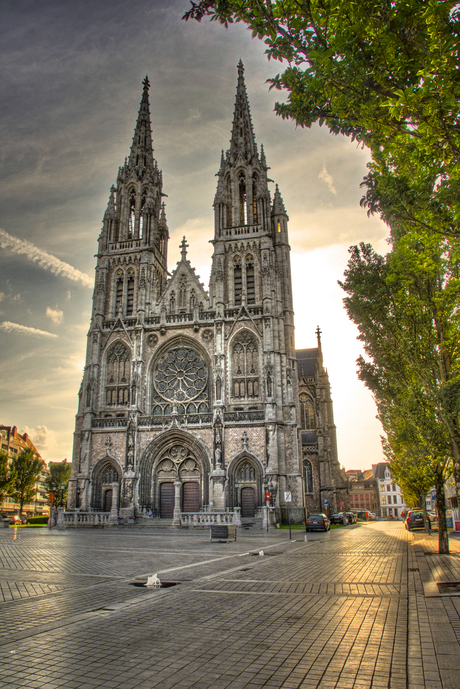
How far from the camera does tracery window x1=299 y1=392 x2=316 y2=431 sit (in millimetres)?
53562

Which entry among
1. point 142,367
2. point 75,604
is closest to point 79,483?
point 142,367

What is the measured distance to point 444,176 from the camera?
298 inches

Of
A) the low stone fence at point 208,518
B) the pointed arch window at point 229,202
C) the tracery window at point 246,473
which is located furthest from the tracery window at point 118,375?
the pointed arch window at point 229,202

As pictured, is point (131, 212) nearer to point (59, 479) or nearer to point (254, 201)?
point (254, 201)

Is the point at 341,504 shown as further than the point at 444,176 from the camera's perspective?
Yes

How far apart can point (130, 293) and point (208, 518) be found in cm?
2088

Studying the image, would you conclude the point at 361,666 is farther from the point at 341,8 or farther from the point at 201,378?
the point at 201,378

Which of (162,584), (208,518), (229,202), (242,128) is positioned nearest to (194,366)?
(208,518)

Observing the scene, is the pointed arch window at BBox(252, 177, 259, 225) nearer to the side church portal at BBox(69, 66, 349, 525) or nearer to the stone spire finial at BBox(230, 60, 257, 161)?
the side church portal at BBox(69, 66, 349, 525)

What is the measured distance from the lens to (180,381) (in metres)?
37.4

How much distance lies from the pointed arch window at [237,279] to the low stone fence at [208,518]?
17.1 metres

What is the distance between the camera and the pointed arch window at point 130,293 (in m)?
40.5

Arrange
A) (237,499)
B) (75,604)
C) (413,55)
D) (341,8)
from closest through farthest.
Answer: (341,8) < (413,55) < (75,604) < (237,499)

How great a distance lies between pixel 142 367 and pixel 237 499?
12.4 meters
